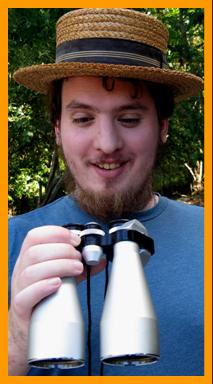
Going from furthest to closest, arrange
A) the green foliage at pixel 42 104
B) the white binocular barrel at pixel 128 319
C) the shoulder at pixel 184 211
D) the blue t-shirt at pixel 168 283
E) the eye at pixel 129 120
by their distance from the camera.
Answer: the green foliage at pixel 42 104, the shoulder at pixel 184 211, the eye at pixel 129 120, the blue t-shirt at pixel 168 283, the white binocular barrel at pixel 128 319

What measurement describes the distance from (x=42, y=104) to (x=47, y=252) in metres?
4.92

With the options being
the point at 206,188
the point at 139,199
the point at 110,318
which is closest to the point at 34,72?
the point at 139,199

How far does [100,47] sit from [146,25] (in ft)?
0.50

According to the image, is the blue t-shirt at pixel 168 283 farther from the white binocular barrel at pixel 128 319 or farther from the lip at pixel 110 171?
the white binocular barrel at pixel 128 319

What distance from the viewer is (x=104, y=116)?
1323mm

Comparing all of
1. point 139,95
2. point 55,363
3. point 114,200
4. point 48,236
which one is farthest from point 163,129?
point 55,363

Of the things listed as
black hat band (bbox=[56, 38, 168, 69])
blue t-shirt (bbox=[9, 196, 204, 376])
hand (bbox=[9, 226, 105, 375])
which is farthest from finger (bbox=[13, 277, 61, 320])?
black hat band (bbox=[56, 38, 168, 69])

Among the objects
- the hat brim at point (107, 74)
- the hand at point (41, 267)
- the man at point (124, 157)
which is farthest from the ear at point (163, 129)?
the hand at point (41, 267)

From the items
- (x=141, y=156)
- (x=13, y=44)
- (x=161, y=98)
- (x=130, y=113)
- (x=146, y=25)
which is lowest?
(x=141, y=156)

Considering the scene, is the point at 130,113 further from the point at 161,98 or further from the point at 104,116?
the point at 161,98

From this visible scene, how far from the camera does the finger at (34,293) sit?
2.93 ft

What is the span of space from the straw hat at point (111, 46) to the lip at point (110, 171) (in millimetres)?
236

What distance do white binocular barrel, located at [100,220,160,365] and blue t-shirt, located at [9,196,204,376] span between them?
1.05ft

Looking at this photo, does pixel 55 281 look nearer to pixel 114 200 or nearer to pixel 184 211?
pixel 114 200
